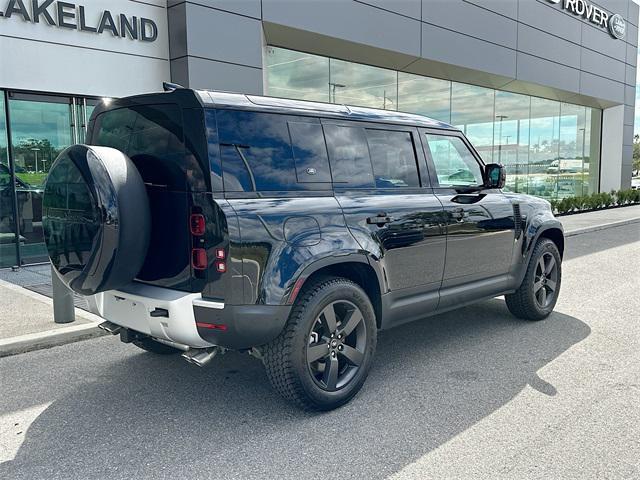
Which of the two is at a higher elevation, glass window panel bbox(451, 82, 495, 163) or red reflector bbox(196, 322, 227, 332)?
glass window panel bbox(451, 82, 495, 163)

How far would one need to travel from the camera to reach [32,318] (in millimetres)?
5914

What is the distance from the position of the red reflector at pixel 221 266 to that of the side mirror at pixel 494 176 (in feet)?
9.16

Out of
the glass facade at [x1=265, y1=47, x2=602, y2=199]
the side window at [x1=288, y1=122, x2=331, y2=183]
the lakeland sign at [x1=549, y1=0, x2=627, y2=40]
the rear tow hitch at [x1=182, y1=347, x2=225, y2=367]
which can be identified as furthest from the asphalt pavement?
the lakeland sign at [x1=549, y1=0, x2=627, y2=40]

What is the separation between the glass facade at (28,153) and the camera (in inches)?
368

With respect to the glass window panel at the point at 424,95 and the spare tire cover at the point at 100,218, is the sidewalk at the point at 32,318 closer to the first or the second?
the spare tire cover at the point at 100,218

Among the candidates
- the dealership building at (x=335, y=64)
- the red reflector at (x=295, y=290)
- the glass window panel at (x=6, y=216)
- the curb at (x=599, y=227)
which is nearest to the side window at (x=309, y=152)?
the red reflector at (x=295, y=290)

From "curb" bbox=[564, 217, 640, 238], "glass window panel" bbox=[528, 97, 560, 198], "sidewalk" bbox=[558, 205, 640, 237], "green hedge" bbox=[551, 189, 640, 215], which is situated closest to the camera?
"curb" bbox=[564, 217, 640, 238]

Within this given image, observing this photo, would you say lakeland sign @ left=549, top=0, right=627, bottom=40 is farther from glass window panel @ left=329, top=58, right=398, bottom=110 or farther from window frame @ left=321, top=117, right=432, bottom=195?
window frame @ left=321, top=117, right=432, bottom=195

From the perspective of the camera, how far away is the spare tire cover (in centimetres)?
329

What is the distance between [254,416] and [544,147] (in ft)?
66.3

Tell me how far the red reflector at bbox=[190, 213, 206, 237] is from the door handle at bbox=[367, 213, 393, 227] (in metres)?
1.19

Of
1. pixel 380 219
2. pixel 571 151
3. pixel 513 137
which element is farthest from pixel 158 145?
pixel 571 151

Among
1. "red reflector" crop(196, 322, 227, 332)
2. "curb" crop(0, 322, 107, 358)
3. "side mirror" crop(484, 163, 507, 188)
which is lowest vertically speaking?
"curb" crop(0, 322, 107, 358)

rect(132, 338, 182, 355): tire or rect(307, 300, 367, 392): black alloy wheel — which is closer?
rect(307, 300, 367, 392): black alloy wheel
